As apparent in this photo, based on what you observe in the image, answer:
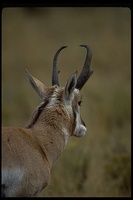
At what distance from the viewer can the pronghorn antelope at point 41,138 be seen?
25.6ft

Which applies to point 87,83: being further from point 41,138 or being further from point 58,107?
point 41,138

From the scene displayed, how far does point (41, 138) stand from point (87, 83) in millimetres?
14257

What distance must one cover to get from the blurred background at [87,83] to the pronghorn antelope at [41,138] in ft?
6.98

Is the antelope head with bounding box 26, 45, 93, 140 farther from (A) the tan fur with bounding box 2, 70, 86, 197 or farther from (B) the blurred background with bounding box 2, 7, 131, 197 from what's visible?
(B) the blurred background with bounding box 2, 7, 131, 197

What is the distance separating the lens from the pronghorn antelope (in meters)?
7.79

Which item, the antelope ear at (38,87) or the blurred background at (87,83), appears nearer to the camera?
the antelope ear at (38,87)

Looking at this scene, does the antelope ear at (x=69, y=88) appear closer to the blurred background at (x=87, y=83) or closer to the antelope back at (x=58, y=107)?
the antelope back at (x=58, y=107)

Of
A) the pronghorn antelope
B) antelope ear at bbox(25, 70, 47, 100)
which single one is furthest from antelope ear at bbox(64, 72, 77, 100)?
antelope ear at bbox(25, 70, 47, 100)

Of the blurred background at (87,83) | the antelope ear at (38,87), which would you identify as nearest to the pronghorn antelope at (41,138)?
the antelope ear at (38,87)

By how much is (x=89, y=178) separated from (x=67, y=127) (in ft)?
17.5

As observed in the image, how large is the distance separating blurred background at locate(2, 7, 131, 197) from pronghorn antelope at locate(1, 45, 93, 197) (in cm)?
213

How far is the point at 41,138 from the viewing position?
8.47 meters

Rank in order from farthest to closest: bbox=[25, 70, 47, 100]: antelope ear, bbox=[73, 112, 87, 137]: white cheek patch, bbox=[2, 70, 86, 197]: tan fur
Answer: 1. bbox=[73, 112, 87, 137]: white cheek patch
2. bbox=[25, 70, 47, 100]: antelope ear
3. bbox=[2, 70, 86, 197]: tan fur

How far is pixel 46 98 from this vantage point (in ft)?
28.7
